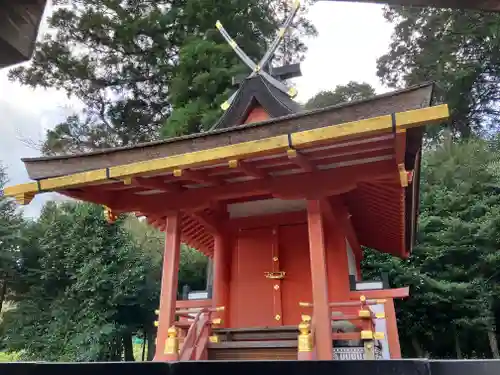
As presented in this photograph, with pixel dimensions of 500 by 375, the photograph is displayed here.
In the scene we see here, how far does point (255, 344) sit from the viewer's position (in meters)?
5.14

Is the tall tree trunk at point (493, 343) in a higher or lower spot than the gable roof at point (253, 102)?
lower

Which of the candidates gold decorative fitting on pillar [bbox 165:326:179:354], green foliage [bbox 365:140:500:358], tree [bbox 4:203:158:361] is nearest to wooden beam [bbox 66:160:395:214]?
gold decorative fitting on pillar [bbox 165:326:179:354]

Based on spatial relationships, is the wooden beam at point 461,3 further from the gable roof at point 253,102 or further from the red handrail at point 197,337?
the gable roof at point 253,102

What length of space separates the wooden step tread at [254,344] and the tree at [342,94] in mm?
18028

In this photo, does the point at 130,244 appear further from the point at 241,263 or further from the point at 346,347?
the point at 346,347

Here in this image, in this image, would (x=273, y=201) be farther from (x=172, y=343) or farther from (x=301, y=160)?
(x=172, y=343)

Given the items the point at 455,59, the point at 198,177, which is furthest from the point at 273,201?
the point at 455,59

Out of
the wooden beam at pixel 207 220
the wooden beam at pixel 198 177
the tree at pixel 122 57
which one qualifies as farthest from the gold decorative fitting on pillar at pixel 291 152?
the tree at pixel 122 57

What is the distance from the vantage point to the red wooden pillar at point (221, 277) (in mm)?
6383

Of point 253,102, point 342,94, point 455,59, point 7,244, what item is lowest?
point 7,244

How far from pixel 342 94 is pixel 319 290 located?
19453 millimetres

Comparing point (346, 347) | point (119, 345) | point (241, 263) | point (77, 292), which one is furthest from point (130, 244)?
point (346, 347)

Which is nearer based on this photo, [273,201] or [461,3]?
[461,3]

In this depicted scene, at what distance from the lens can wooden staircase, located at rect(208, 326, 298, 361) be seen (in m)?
5.03
